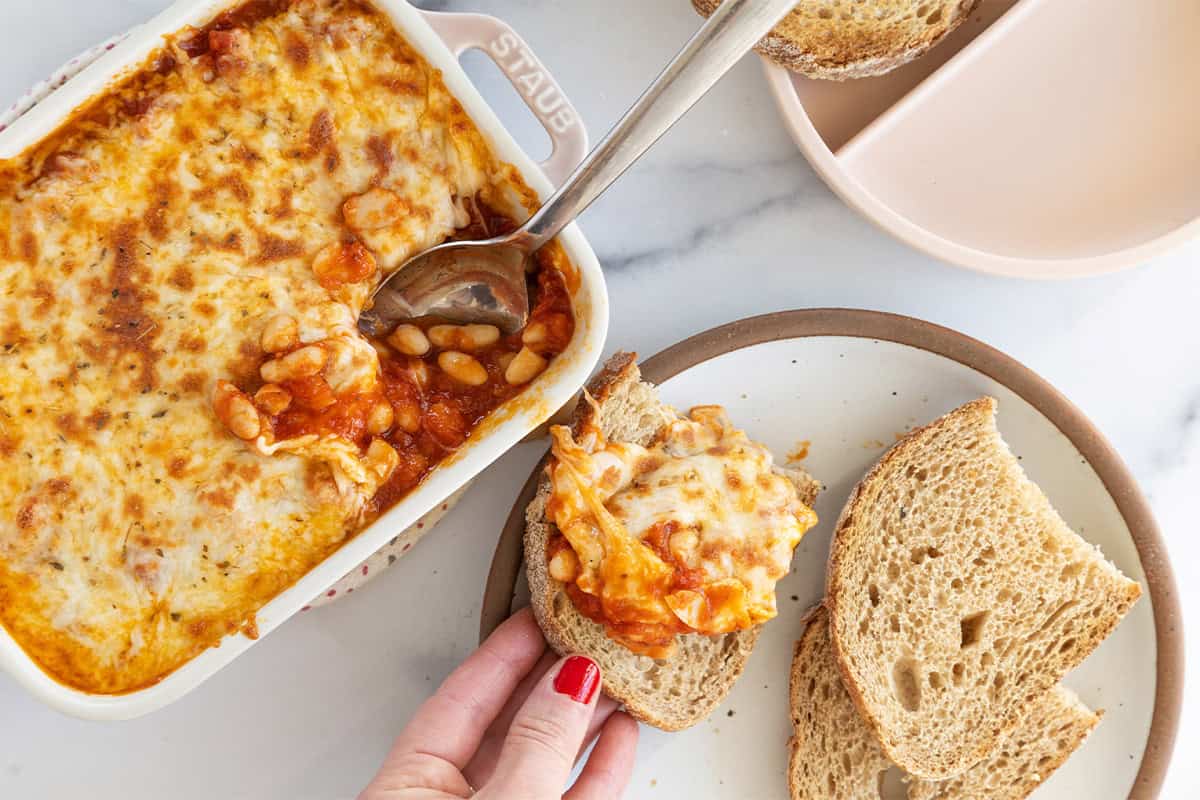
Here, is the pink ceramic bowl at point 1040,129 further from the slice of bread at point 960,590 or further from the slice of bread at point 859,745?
the slice of bread at point 859,745

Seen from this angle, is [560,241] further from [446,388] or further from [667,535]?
[667,535]

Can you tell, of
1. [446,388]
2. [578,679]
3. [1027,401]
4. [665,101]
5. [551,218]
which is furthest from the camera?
[1027,401]

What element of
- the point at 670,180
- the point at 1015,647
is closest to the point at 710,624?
the point at 1015,647

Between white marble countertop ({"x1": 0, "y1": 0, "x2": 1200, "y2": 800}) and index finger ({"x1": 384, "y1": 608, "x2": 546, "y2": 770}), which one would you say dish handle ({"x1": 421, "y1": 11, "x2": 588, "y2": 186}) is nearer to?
white marble countertop ({"x1": 0, "y1": 0, "x2": 1200, "y2": 800})

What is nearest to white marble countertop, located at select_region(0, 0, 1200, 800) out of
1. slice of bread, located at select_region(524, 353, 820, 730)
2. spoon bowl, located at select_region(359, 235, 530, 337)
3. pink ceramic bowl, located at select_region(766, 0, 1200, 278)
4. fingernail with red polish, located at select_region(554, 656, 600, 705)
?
pink ceramic bowl, located at select_region(766, 0, 1200, 278)

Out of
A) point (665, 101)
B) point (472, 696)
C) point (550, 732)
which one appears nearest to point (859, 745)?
point (550, 732)

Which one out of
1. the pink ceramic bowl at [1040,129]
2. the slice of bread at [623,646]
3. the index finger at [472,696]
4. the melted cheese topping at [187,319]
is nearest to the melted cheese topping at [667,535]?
the slice of bread at [623,646]

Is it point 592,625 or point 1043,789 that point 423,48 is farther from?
point 1043,789
